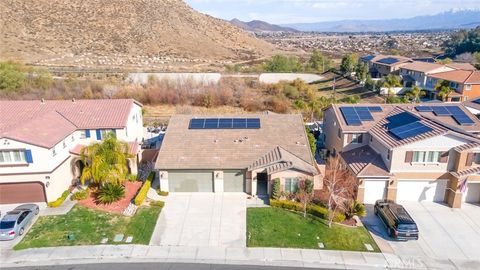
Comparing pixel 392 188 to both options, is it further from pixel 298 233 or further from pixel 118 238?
pixel 118 238

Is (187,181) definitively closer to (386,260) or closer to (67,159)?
(67,159)

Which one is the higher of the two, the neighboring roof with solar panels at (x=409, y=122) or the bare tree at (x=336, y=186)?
the neighboring roof with solar panels at (x=409, y=122)

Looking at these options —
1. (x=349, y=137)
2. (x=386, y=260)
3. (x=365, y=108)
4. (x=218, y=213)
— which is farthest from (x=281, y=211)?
(x=365, y=108)

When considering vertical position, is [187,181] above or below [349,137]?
below

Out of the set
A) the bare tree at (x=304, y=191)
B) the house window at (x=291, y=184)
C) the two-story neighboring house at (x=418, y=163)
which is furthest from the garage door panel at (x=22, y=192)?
the two-story neighboring house at (x=418, y=163)

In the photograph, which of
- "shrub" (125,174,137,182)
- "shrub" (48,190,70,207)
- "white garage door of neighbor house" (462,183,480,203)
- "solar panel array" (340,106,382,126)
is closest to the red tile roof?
"shrub" (48,190,70,207)

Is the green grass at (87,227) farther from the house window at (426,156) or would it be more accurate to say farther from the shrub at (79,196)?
the house window at (426,156)
